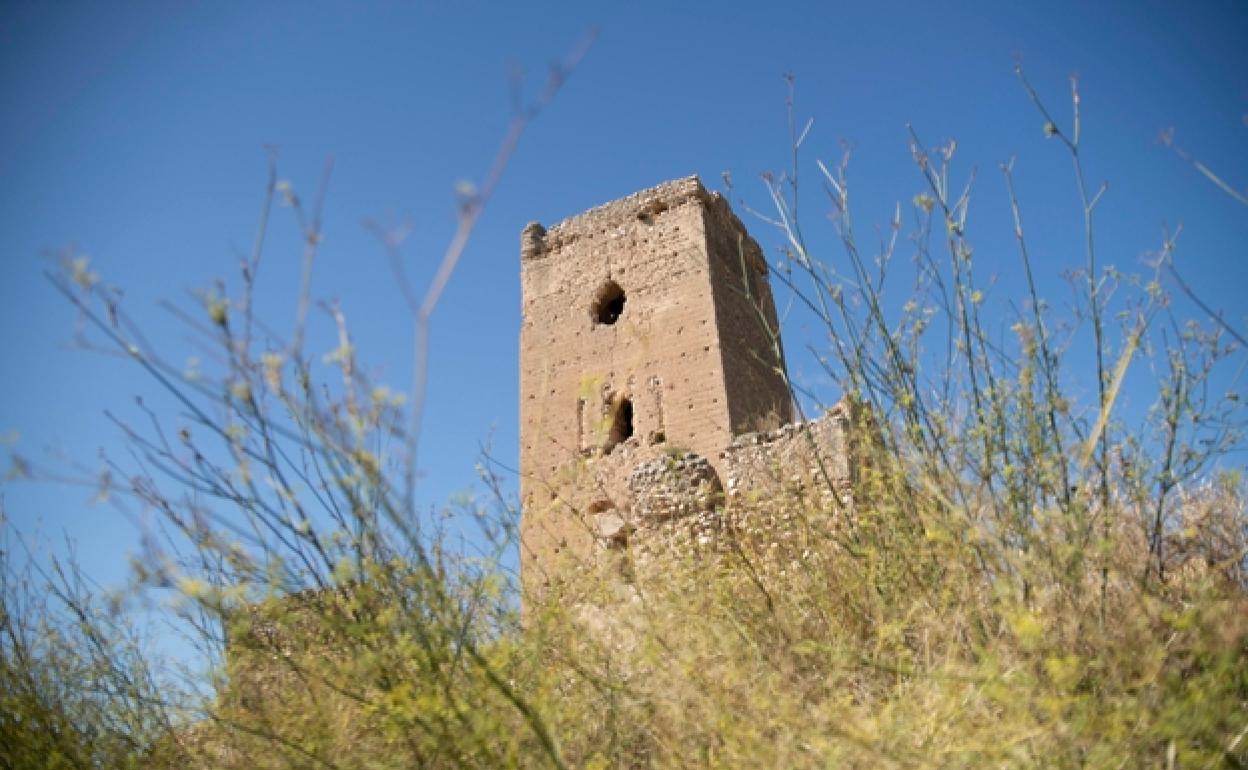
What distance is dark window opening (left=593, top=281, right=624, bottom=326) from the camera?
33.0 feet

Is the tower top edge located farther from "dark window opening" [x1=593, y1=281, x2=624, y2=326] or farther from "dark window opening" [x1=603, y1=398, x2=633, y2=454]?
"dark window opening" [x1=603, y1=398, x2=633, y2=454]

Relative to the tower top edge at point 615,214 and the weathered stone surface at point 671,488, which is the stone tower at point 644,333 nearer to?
the tower top edge at point 615,214

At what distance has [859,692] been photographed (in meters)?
1.96

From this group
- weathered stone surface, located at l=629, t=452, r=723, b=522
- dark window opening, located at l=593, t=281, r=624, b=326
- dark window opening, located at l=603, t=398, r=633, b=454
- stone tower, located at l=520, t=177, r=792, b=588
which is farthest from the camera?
dark window opening, located at l=593, t=281, r=624, b=326

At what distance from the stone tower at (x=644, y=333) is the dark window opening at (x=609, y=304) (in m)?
0.02

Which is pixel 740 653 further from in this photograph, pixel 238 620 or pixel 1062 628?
pixel 238 620

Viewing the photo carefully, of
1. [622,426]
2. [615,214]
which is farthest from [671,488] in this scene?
[615,214]

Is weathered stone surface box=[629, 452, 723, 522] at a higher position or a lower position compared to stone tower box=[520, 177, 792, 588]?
lower

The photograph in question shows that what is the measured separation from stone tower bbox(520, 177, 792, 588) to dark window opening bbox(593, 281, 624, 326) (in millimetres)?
17

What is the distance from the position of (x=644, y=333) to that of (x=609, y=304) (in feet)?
6.39

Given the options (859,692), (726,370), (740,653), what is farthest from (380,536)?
(726,370)

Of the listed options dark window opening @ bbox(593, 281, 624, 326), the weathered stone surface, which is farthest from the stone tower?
the weathered stone surface

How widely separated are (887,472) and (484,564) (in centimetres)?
151

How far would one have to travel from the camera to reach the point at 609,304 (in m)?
10.3
